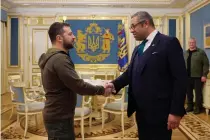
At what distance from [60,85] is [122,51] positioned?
611 centimetres

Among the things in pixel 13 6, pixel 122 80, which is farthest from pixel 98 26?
pixel 122 80

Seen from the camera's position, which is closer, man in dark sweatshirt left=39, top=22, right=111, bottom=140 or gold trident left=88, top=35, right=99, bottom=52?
man in dark sweatshirt left=39, top=22, right=111, bottom=140

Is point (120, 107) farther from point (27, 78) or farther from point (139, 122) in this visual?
point (27, 78)

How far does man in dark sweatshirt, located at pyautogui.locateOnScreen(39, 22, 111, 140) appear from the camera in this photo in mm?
1671

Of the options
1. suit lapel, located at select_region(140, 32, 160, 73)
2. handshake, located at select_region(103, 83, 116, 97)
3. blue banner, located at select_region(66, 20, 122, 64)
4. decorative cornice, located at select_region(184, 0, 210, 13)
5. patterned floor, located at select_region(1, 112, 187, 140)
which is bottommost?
patterned floor, located at select_region(1, 112, 187, 140)

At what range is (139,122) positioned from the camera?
6.07 feet

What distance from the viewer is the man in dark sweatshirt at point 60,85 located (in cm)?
167

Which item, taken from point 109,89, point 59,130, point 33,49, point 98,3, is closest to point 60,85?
point 59,130

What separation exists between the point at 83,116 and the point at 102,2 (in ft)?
15.3

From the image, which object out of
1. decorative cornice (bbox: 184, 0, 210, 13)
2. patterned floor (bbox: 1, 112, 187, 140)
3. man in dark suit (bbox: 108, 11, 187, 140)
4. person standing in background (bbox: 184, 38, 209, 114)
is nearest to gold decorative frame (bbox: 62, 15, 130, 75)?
decorative cornice (bbox: 184, 0, 210, 13)

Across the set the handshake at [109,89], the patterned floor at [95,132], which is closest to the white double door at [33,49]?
the patterned floor at [95,132]

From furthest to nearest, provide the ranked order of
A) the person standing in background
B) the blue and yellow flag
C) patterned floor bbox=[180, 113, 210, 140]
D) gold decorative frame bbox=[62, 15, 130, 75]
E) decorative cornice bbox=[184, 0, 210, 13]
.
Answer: gold decorative frame bbox=[62, 15, 130, 75] < the blue and yellow flag < decorative cornice bbox=[184, 0, 210, 13] < the person standing in background < patterned floor bbox=[180, 113, 210, 140]

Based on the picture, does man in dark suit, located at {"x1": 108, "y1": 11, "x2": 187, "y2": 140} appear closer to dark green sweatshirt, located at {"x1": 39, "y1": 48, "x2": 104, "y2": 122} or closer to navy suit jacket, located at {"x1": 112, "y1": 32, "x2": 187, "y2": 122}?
navy suit jacket, located at {"x1": 112, "y1": 32, "x2": 187, "y2": 122}

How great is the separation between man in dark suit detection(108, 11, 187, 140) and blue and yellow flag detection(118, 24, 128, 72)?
19.0 feet
